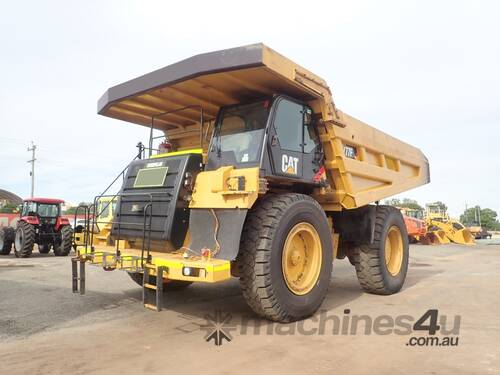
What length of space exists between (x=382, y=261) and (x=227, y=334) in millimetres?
3314

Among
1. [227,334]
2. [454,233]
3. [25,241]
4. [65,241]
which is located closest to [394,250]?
[227,334]

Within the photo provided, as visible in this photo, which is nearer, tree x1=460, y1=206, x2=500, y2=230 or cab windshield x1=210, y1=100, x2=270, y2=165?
cab windshield x1=210, y1=100, x2=270, y2=165

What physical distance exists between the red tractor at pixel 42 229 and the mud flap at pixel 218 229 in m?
11.2

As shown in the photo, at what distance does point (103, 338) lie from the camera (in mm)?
4301

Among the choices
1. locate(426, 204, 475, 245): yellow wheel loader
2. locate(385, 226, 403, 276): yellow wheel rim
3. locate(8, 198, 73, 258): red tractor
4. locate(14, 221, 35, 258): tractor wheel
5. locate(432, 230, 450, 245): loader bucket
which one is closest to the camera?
locate(385, 226, 403, 276): yellow wheel rim

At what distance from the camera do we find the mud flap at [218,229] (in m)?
4.45

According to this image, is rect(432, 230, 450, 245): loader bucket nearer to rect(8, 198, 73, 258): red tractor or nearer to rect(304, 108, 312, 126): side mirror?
rect(8, 198, 73, 258): red tractor

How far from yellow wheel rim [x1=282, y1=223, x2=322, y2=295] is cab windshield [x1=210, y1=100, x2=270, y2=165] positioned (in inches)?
41.0

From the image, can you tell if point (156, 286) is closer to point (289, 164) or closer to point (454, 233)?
point (289, 164)

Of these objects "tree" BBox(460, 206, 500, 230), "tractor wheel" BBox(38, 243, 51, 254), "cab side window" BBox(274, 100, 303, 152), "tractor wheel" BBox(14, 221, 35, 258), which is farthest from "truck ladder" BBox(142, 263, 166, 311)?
"tree" BBox(460, 206, 500, 230)

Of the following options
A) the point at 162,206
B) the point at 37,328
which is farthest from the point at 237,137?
the point at 37,328

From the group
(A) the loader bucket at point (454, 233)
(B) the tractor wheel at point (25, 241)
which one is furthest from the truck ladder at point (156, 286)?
(A) the loader bucket at point (454, 233)

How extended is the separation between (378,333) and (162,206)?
2.85m

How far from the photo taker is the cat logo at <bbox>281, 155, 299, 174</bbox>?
5.22 meters
